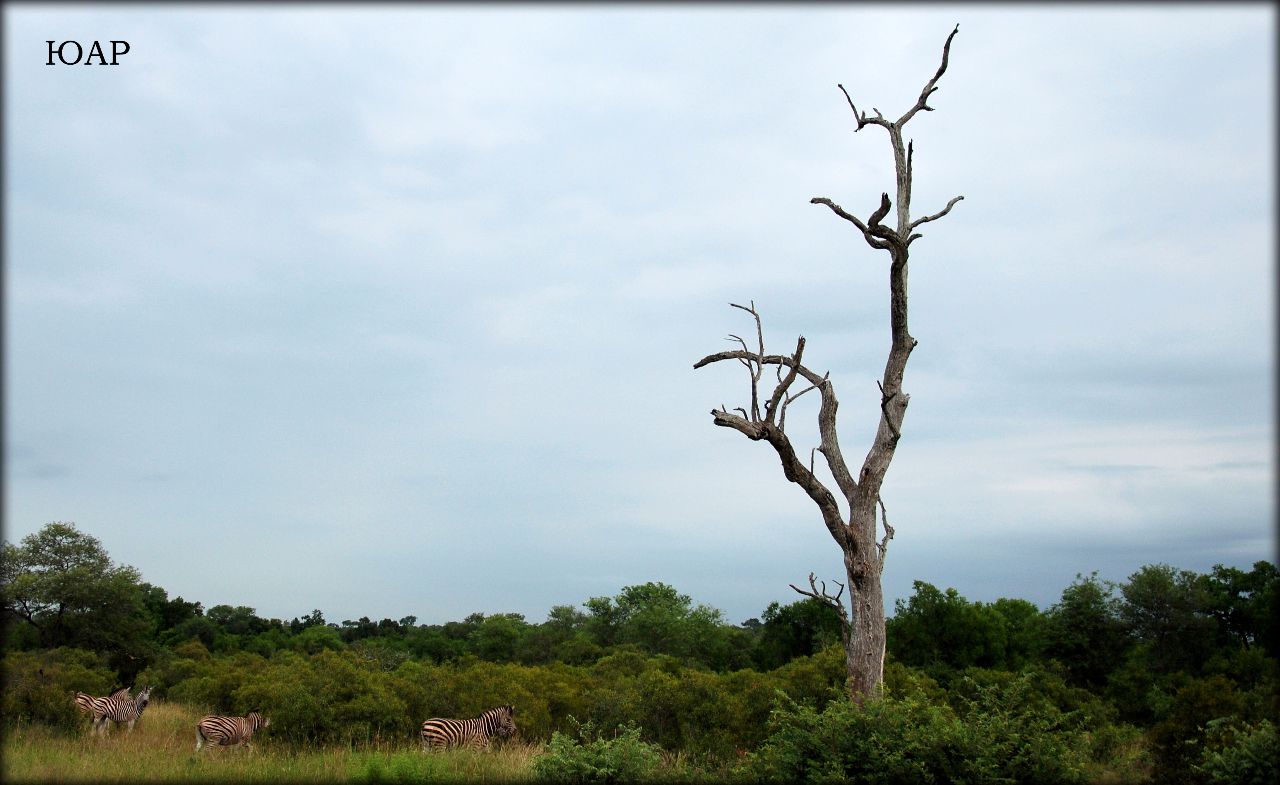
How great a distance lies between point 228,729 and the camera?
14875 millimetres

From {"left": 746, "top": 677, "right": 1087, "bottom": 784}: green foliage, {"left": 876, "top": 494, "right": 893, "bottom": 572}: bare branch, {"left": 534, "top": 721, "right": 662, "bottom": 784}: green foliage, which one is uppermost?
{"left": 876, "top": 494, "right": 893, "bottom": 572}: bare branch

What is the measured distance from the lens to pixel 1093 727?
16.5m

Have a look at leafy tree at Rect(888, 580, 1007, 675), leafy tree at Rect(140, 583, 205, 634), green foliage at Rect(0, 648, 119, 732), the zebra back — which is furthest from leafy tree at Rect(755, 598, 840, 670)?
leafy tree at Rect(140, 583, 205, 634)

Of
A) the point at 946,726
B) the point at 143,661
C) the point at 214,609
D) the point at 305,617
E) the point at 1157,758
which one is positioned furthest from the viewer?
the point at 305,617

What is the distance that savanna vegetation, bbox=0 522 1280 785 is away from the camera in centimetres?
984

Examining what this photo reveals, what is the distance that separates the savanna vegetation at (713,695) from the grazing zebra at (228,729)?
267 mm

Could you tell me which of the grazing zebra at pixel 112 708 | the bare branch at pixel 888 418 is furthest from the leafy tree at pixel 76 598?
the bare branch at pixel 888 418

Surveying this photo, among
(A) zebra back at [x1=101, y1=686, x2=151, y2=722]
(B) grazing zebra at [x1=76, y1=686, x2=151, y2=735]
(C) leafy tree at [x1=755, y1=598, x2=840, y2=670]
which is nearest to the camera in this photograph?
(B) grazing zebra at [x1=76, y1=686, x2=151, y2=735]

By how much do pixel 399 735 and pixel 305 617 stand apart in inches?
1611

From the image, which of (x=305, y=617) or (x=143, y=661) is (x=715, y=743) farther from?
(x=305, y=617)

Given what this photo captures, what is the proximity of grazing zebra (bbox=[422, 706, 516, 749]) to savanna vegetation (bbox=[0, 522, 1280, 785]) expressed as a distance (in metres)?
0.36

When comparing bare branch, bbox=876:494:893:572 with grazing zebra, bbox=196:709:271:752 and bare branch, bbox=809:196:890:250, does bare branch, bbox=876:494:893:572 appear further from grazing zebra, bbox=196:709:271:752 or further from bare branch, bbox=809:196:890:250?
grazing zebra, bbox=196:709:271:752

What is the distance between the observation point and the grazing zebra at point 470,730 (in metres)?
14.8

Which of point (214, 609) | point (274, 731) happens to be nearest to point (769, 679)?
point (274, 731)
